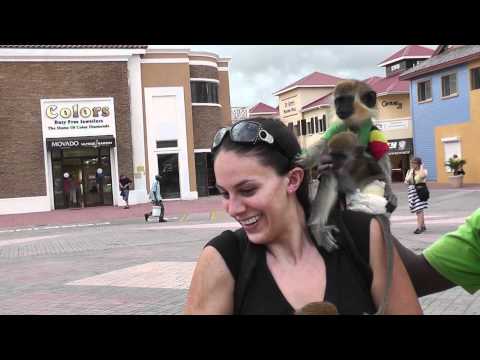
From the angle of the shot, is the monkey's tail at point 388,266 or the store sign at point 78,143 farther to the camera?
the store sign at point 78,143

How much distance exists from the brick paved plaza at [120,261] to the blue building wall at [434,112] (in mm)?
7989

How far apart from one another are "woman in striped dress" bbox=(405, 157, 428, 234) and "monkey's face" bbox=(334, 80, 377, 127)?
9.03 meters

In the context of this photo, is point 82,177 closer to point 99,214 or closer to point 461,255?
point 99,214

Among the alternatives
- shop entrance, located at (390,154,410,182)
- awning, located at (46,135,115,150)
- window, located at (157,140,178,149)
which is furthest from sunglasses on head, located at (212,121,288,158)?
awning, located at (46,135,115,150)

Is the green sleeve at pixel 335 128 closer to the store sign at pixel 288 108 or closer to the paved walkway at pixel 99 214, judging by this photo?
the store sign at pixel 288 108

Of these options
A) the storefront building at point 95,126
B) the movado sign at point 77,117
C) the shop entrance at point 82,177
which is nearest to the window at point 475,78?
the storefront building at point 95,126

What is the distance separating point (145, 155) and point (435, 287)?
24866 millimetres

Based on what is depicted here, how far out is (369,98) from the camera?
5.07ft

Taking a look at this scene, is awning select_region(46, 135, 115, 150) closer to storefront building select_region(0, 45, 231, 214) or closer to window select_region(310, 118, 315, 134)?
storefront building select_region(0, 45, 231, 214)

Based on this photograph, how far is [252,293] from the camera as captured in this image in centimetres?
140

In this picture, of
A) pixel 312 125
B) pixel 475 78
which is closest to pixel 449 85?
pixel 475 78

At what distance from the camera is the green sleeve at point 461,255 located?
1.51m
